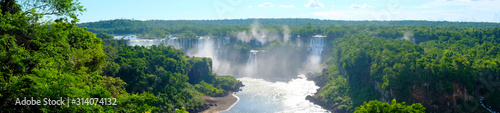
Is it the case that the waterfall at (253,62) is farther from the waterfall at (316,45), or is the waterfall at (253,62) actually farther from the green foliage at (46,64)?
the green foliage at (46,64)

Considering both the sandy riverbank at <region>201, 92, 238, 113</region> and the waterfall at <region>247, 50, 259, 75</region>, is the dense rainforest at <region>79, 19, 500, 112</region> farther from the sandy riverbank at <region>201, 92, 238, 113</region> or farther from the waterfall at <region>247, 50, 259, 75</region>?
the waterfall at <region>247, 50, 259, 75</region>

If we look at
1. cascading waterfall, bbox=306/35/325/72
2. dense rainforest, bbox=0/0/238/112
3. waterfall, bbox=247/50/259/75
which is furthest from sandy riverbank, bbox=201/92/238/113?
cascading waterfall, bbox=306/35/325/72

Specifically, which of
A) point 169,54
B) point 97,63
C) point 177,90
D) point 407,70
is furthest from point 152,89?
point 407,70

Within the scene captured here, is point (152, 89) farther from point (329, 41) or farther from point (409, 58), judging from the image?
point (329, 41)

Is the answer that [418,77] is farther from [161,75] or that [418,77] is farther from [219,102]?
[161,75]

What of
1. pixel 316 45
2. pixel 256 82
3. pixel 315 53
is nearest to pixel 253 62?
pixel 315 53

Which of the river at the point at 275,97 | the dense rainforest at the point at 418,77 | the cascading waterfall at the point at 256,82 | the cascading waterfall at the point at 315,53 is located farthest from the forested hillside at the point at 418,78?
the cascading waterfall at the point at 315,53
